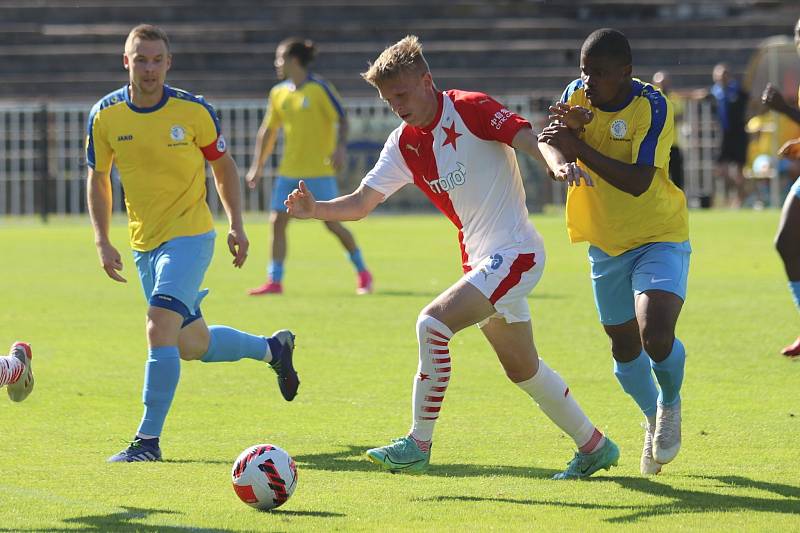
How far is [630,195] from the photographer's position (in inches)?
280

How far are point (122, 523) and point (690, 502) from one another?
2354mm

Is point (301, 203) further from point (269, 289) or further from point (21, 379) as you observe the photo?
point (269, 289)

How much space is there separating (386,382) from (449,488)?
3322 millimetres

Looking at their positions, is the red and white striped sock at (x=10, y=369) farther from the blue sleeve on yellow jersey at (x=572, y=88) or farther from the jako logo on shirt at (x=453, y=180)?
the blue sleeve on yellow jersey at (x=572, y=88)

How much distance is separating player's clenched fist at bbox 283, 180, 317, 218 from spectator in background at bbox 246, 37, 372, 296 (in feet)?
27.5

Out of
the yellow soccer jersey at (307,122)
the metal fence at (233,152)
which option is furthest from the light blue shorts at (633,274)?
the metal fence at (233,152)

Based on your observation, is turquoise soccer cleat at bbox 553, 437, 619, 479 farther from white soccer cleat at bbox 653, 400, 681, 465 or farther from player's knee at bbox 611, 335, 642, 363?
player's knee at bbox 611, 335, 642, 363

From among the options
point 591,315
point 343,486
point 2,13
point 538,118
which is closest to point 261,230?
point 538,118

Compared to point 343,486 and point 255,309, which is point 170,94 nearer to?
point 343,486

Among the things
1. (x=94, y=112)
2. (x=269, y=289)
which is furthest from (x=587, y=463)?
(x=269, y=289)

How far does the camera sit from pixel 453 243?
21.8 m

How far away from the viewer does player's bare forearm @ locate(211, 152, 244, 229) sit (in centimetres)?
822

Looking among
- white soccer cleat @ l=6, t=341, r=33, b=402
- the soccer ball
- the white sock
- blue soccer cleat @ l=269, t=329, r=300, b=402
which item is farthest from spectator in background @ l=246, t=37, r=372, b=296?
the soccer ball

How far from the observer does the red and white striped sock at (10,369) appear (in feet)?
26.1
